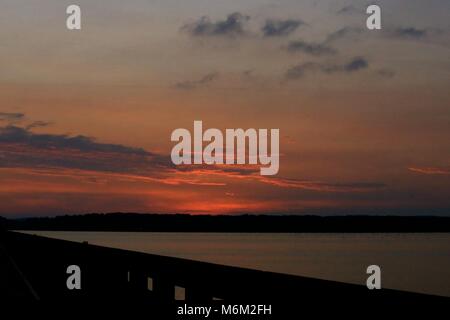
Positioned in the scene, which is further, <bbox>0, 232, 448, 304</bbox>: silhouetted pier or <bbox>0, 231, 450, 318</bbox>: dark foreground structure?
<bbox>0, 232, 448, 304</bbox>: silhouetted pier

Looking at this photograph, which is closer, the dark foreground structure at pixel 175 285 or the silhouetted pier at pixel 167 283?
the dark foreground structure at pixel 175 285

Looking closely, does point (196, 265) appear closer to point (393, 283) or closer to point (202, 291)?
point (202, 291)

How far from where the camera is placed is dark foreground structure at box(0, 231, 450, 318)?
32.2ft

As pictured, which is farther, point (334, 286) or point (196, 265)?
point (196, 265)

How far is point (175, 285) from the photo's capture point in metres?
14.0

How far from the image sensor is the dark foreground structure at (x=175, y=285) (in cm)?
980

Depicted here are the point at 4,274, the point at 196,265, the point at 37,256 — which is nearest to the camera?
the point at 196,265
